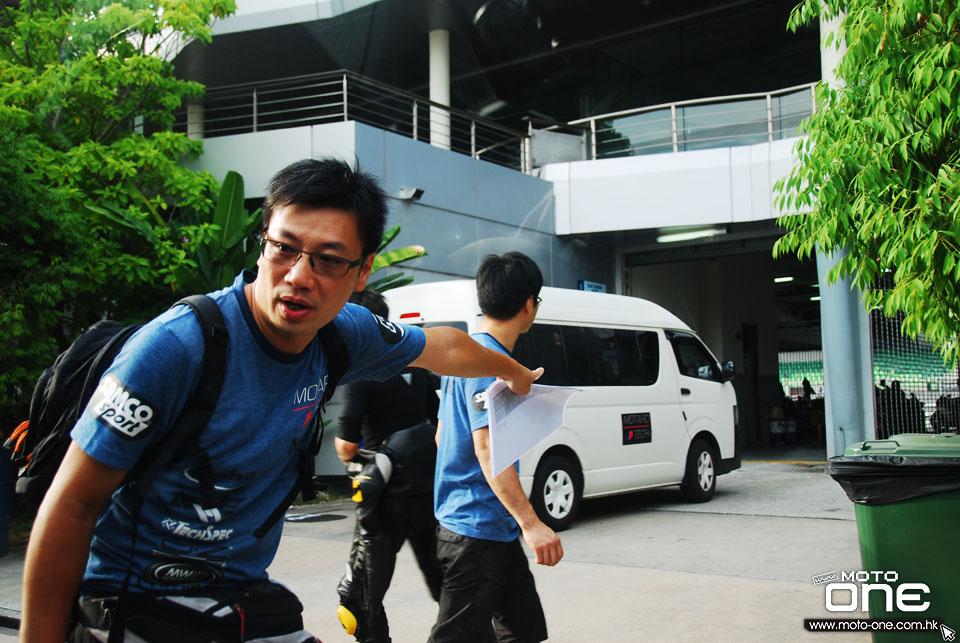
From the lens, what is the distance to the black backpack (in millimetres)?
1473

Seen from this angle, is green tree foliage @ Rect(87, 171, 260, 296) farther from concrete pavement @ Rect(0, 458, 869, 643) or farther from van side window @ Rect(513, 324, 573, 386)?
van side window @ Rect(513, 324, 573, 386)

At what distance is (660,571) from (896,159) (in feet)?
10.8

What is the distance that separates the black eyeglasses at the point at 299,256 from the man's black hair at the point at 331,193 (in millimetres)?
87

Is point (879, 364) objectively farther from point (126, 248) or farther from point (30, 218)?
point (30, 218)

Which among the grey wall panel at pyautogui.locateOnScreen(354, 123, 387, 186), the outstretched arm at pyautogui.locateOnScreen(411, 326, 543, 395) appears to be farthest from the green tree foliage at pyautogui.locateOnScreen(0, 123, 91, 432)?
the outstretched arm at pyautogui.locateOnScreen(411, 326, 543, 395)

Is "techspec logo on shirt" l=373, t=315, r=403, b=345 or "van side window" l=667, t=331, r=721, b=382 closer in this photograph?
"techspec logo on shirt" l=373, t=315, r=403, b=345

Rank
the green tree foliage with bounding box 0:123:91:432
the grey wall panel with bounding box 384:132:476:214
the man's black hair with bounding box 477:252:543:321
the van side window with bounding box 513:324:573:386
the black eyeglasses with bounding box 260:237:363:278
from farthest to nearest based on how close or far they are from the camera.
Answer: the grey wall panel with bounding box 384:132:476:214 < the van side window with bounding box 513:324:573:386 < the green tree foliage with bounding box 0:123:91:432 < the man's black hair with bounding box 477:252:543:321 < the black eyeglasses with bounding box 260:237:363:278

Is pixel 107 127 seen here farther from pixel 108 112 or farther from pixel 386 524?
pixel 386 524

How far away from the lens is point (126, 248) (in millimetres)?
10625

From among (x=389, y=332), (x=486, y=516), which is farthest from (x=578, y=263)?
(x=389, y=332)

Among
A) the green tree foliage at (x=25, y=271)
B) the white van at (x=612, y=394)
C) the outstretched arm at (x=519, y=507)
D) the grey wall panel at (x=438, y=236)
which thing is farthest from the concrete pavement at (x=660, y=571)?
the grey wall panel at (x=438, y=236)

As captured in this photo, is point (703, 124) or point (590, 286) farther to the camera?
point (590, 286)

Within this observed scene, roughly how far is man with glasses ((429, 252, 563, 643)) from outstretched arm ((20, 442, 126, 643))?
4.80 ft

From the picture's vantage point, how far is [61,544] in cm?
136
